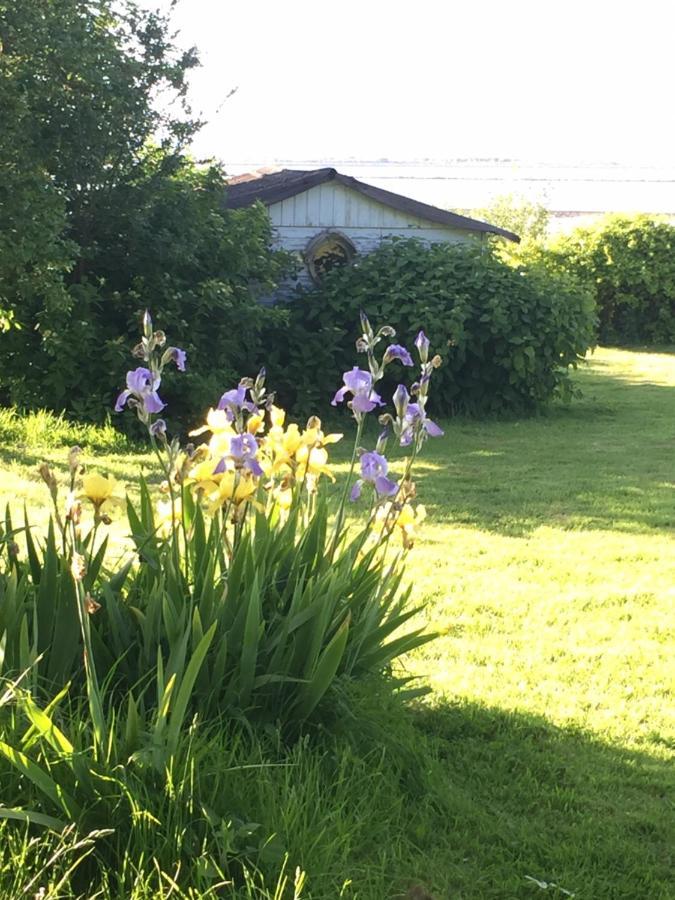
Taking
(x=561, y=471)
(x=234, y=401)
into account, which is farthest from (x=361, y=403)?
(x=561, y=471)

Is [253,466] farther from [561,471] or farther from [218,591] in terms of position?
[561,471]

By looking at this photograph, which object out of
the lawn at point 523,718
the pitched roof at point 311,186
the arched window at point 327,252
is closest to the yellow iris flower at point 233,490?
the lawn at point 523,718

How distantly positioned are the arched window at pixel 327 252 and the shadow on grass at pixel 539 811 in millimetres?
10137

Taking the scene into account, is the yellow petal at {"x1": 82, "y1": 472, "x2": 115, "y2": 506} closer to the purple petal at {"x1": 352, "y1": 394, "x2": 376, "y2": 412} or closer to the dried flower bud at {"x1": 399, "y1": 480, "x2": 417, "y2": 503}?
the purple petal at {"x1": 352, "y1": 394, "x2": 376, "y2": 412}

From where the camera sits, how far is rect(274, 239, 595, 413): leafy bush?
11.1m

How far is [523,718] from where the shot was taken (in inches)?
142

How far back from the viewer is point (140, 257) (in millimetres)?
9781

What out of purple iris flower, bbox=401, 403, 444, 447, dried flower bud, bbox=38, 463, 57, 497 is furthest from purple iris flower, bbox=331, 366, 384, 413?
dried flower bud, bbox=38, 463, 57, 497

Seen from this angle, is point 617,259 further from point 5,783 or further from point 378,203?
point 5,783

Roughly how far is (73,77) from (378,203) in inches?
241

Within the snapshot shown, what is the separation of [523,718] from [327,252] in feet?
34.5

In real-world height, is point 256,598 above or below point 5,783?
above

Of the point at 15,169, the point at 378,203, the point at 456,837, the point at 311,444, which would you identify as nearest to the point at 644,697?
the point at 456,837

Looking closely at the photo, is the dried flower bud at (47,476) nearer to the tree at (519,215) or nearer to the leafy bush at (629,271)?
the leafy bush at (629,271)
